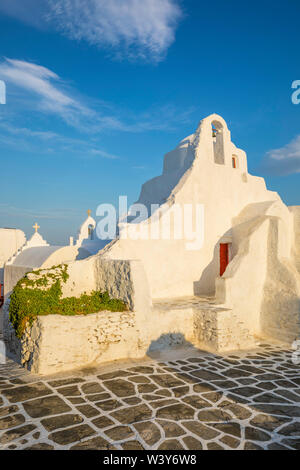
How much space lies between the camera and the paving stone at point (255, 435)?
417cm

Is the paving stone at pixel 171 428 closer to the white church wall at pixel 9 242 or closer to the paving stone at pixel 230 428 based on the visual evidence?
the paving stone at pixel 230 428

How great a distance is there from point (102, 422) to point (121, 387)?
4.14 ft

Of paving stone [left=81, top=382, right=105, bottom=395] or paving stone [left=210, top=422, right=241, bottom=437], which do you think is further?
paving stone [left=81, top=382, right=105, bottom=395]

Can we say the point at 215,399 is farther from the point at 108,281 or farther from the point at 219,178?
the point at 219,178

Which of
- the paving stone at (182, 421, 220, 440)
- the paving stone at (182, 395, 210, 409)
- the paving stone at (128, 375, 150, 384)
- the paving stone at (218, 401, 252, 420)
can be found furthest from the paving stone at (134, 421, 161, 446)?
the paving stone at (128, 375, 150, 384)

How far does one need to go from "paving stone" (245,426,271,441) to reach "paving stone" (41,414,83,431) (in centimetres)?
228

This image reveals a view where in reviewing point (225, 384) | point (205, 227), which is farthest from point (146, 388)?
point (205, 227)

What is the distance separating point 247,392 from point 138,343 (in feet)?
8.92

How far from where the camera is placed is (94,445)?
13.1 ft

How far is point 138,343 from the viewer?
7.54 metres

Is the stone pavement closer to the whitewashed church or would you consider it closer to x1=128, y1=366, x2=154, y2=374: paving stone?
x1=128, y1=366, x2=154, y2=374: paving stone

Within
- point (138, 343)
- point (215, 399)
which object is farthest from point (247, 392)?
point (138, 343)

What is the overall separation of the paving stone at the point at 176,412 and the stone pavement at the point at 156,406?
15 millimetres

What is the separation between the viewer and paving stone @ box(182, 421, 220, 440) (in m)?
4.23
